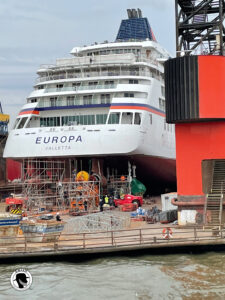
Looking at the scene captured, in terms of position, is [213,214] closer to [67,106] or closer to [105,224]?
[105,224]

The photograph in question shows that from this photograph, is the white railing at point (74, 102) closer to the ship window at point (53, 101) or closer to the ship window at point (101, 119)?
the ship window at point (53, 101)

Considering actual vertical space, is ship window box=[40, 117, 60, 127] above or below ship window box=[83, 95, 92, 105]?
below

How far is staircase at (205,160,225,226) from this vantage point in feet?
85.0

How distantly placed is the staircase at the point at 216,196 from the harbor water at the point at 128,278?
3906mm

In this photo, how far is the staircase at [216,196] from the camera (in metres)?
25.9

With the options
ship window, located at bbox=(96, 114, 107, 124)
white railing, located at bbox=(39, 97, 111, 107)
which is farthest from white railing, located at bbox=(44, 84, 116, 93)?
ship window, located at bbox=(96, 114, 107, 124)

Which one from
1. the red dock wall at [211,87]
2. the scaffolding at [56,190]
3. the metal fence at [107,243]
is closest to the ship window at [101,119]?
the scaffolding at [56,190]

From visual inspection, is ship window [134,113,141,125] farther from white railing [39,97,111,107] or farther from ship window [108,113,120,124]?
white railing [39,97,111,107]

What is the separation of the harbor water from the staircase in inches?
154

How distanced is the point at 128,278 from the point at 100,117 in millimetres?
23215

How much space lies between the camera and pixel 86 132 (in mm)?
39031

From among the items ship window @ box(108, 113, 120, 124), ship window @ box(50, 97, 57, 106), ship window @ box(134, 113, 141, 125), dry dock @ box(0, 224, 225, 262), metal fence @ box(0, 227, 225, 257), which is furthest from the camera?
ship window @ box(50, 97, 57, 106)

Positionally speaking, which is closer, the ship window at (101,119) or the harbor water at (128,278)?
the harbor water at (128,278)

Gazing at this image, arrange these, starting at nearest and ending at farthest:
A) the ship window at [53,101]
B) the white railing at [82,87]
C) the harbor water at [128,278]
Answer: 1. the harbor water at [128,278]
2. the white railing at [82,87]
3. the ship window at [53,101]
